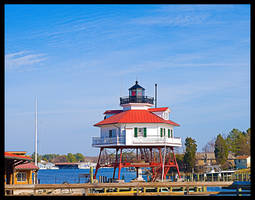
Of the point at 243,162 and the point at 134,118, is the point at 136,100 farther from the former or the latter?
the point at 243,162

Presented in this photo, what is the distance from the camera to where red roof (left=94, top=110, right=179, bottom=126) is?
5181 cm

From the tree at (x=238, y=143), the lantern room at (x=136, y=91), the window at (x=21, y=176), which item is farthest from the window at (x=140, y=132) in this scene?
the tree at (x=238, y=143)

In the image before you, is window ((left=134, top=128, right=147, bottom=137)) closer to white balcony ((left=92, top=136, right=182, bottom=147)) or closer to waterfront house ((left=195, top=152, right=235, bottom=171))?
white balcony ((left=92, top=136, right=182, bottom=147))

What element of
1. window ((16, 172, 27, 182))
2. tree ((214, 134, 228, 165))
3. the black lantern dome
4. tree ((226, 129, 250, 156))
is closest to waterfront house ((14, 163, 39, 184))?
window ((16, 172, 27, 182))

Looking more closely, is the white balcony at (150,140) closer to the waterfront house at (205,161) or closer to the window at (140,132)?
the window at (140,132)

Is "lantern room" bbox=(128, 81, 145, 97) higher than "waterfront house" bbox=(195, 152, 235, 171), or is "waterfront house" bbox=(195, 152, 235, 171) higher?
"lantern room" bbox=(128, 81, 145, 97)

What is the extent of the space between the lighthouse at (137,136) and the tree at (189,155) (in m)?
37.8

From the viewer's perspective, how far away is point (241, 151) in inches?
4331

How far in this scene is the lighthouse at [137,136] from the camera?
51.4m

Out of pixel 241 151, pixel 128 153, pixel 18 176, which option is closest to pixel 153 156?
pixel 128 153

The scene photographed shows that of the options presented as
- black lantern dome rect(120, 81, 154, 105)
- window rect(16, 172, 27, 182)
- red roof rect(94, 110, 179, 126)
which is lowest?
window rect(16, 172, 27, 182)

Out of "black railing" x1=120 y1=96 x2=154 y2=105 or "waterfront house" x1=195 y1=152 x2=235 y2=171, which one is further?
"waterfront house" x1=195 y1=152 x2=235 y2=171
